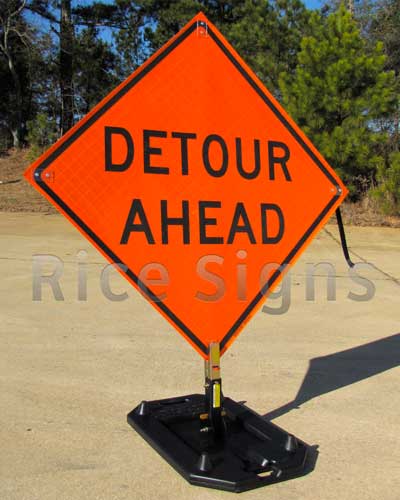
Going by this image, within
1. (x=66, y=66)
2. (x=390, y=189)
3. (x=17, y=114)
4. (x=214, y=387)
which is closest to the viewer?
(x=214, y=387)

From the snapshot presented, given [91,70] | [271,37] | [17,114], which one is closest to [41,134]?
[91,70]

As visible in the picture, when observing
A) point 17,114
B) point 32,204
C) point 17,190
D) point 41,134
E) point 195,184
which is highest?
point 17,114

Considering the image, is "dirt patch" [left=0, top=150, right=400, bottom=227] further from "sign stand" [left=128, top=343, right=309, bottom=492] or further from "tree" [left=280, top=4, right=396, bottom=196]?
"sign stand" [left=128, top=343, right=309, bottom=492]

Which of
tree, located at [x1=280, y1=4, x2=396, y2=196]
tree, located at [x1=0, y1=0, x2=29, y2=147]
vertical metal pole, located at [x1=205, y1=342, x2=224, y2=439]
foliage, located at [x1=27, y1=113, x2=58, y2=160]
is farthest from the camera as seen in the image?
tree, located at [x1=0, y1=0, x2=29, y2=147]

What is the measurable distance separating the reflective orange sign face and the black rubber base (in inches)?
19.8

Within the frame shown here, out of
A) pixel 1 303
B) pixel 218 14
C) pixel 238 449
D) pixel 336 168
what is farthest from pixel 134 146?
pixel 218 14

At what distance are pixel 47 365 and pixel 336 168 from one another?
10592mm

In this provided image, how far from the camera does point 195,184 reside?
130 inches

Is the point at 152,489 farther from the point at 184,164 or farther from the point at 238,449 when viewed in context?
the point at 184,164

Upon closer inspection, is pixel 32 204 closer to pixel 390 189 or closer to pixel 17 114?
pixel 390 189

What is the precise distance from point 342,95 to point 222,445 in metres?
11.8

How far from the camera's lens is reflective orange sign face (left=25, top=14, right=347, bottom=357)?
10.2 ft

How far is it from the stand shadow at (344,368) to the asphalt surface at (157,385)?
0.01m

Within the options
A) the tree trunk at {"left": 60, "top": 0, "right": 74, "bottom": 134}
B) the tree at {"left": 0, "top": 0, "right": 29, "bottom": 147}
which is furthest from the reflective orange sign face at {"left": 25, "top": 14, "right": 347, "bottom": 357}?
the tree at {"left": 0, "top": 0, "right": 29, "bottom": 147}
